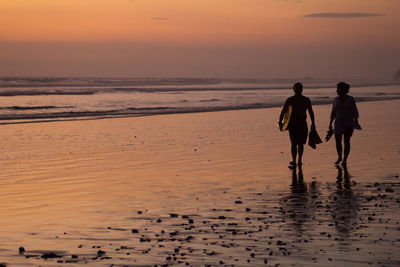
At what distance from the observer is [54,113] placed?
34625 mm

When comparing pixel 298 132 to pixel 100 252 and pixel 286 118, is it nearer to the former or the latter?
pixel 286 118

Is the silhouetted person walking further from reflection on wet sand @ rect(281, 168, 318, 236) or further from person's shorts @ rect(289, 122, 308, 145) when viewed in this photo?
reflection on wet sand @ rect(281, 168, 318, 236)

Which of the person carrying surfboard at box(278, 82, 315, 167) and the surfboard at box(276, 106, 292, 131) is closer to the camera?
the person carrying surfboard at box(278, 82, 315, 167)

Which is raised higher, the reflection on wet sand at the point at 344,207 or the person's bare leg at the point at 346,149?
the person's bare leg at the point at 346,149

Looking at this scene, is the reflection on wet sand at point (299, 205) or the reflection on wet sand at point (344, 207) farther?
the reflection on wet sand at point (299, 205)

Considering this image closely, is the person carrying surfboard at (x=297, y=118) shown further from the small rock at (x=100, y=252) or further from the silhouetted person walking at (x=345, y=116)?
the small rock at (x=100, y=252)

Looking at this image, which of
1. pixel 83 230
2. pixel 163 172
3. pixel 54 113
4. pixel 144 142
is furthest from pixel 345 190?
pixel 54 113

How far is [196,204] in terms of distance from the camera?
10148 millimetres

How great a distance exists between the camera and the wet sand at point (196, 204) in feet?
23.6

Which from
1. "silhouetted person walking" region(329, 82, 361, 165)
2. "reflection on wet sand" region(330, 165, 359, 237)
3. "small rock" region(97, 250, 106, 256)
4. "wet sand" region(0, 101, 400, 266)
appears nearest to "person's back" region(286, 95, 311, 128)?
"silhouetted person walking" region(329, 82, 361, 165)

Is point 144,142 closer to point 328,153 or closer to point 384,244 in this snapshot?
point 328,153

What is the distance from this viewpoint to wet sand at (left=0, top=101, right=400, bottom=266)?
720 centimetres

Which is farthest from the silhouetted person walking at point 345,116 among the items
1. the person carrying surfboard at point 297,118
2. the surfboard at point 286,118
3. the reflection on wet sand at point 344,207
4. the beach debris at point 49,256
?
the beach debris at point 49,256

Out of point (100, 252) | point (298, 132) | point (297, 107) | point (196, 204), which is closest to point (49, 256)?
point (100, 252)
